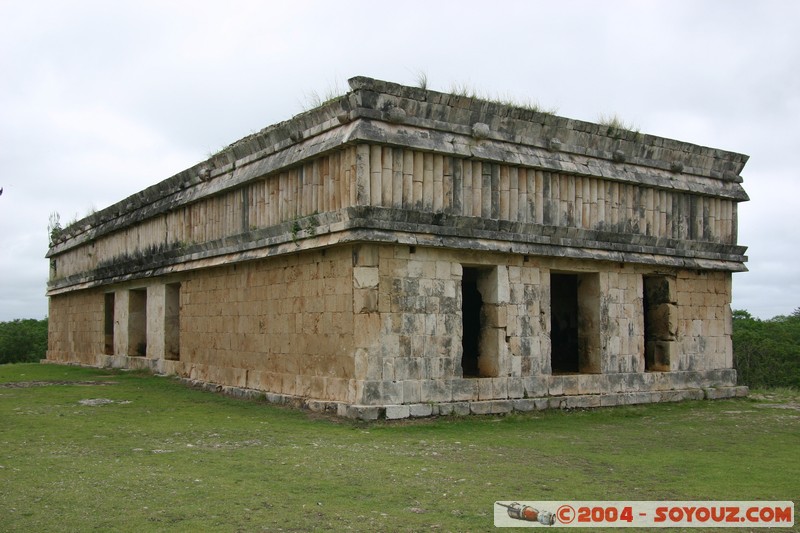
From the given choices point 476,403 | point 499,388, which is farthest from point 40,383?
point 499,388

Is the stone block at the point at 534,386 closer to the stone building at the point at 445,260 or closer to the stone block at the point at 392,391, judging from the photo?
the stone building at the point at 445,260

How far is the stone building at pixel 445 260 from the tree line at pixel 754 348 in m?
14.1

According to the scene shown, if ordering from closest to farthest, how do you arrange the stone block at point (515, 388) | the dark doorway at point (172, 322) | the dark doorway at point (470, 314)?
the stone block at point (515, 388) → the dark doorway at point (470, 314) → the dark doorway at point (172, 322)

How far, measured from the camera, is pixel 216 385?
1500cm

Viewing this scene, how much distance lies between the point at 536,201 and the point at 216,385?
695 centimetres

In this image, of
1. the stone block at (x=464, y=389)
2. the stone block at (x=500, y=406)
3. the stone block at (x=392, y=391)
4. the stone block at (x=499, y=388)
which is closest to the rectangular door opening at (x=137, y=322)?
the stone block at (x=392, y=391)

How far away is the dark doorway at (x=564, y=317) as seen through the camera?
17.6 m

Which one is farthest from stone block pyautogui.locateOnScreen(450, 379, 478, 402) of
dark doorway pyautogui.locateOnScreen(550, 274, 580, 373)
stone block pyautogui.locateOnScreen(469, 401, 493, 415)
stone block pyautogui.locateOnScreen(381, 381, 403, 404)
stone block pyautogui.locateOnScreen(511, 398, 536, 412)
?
dark doorway pyautogui.locateOnScreen(550, 274, 580, 373)

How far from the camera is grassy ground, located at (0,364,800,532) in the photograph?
6.09m

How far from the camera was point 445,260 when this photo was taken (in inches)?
467

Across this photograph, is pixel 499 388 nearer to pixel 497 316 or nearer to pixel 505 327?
pixel 505 327

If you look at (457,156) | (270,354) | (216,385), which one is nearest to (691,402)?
(457,156)

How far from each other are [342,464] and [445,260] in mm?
4613

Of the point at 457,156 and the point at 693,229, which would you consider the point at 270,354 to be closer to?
the point at 457,156
